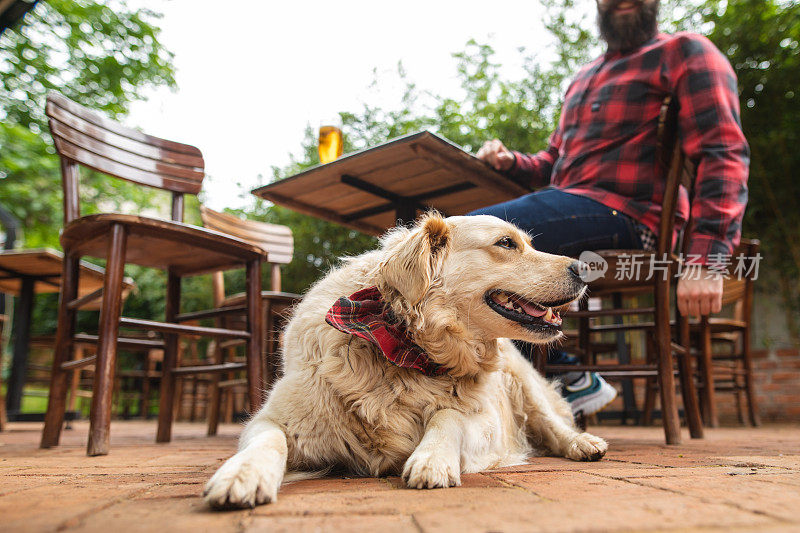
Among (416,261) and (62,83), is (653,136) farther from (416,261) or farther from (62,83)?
(62,83)

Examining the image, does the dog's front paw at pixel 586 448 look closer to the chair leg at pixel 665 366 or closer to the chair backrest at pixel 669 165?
the chair leg at pixel 665 366

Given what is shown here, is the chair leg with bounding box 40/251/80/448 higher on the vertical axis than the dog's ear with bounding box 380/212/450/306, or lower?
lower

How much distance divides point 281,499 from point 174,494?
0.90 ft

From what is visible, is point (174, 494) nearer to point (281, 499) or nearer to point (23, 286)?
point (281, 499)

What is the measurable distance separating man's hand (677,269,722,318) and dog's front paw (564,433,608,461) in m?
0.69

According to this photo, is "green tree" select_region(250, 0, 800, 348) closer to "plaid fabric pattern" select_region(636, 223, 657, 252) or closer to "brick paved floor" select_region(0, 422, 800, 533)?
"plaid fabric pattern" select_region(636, 223, 657, 252)

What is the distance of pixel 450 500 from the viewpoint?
109cm

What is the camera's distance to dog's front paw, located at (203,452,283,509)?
101 cm

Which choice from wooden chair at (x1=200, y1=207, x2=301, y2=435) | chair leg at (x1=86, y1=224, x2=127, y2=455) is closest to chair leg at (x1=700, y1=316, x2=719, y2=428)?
wooden chair at (x1=200, y1=207, x2=301, y2=435)

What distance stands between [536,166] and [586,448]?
1600 mm

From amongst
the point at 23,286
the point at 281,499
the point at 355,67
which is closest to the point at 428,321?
the point at 281,499

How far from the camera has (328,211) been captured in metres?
3.39

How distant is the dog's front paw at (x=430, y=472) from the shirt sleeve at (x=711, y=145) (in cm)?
150

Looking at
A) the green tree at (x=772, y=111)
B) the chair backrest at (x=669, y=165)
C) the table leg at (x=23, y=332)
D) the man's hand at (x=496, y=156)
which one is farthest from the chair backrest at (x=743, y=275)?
the table leg at (x=23, y=332)
